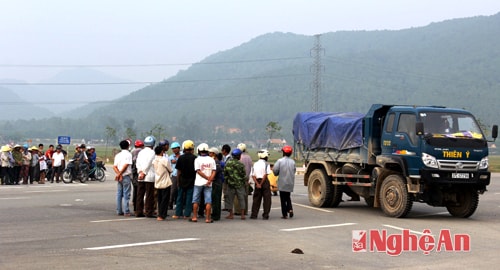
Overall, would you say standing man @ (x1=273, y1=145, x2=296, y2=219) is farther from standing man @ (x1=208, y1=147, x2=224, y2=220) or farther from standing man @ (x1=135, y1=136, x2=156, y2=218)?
standing man @ (x1=135, y1=136, x2=156, y2=218)

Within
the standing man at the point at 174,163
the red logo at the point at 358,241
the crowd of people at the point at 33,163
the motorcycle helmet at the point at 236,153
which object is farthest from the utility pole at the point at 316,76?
the red logo at the point at 358,241

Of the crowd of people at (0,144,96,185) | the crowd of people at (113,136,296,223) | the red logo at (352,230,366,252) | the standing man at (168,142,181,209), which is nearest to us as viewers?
the red logo at (352,230,366,252)

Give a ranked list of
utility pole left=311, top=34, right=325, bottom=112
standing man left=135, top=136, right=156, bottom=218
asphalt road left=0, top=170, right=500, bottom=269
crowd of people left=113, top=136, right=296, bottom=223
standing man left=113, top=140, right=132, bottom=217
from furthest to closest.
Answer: utility pole left=311, top=34, right=325, bottom=112, standing man left=113, top=140, right=132, bottom=217, standing man left=135, top=136, right=156, bottom=218, crowd of people left=113, top=136, right=296, bottom=223, asphalt road left=0, top=170, right=500, bottom=269

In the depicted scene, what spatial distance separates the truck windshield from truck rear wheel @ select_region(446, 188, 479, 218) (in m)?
1.39

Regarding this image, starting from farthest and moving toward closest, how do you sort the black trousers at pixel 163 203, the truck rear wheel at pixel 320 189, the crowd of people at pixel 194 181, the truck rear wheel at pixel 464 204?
the truck rear wheel at pixel 320 189
the truck rear wheel at pixel 464 204
the black trousers at pixel 163 203
the crowd of people at pixel 194 181

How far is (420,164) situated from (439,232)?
7.54 feet

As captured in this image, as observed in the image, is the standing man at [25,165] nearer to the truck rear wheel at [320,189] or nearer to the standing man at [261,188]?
the truck rear wheel at [320,189]

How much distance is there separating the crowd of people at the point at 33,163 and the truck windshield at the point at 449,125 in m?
17.4

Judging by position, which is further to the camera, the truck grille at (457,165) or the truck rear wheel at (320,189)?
the truck rear wheel at (320,189)

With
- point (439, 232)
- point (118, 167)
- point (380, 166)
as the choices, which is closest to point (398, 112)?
point (380, 166)

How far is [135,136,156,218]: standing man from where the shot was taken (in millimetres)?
14672

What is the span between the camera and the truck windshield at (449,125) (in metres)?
15.3

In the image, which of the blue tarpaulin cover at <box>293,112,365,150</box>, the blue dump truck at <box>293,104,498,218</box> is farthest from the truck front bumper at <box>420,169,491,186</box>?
the blue tarpaulin cover at <box>293,112,365,150</box>

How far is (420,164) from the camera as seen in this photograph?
49.0 ft
